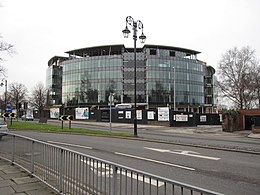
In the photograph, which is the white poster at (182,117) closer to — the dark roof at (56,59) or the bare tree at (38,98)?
the bare tree at (38,98)

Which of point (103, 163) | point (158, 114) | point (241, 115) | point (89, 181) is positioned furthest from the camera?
point (158, 114)

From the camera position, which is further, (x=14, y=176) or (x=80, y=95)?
(x=80, y=95)

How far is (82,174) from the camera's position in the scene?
4.97m

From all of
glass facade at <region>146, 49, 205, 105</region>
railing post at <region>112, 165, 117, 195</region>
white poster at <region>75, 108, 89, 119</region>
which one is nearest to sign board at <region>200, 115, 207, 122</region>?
white poster at <region>75, 108, 89, 119</region>

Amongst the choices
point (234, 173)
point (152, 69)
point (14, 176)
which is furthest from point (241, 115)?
point (152, 69)

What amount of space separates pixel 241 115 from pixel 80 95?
5222 centimetres

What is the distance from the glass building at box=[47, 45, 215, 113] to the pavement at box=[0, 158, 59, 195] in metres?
61.1

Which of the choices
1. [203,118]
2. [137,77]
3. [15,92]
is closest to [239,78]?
[203,118]

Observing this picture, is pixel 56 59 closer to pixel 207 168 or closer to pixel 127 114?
pixel 127 114

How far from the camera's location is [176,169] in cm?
754

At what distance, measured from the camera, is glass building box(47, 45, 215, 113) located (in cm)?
7006

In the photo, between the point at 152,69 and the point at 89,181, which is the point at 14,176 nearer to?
the point at 89,181

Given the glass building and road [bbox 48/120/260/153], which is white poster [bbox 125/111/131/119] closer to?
road [bbox 48/120/260/153]

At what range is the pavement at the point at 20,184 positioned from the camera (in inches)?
202
